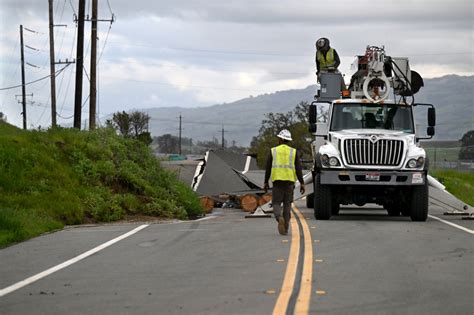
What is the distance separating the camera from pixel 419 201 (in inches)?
763

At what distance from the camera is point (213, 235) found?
1600 centimetres

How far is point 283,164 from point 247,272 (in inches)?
200

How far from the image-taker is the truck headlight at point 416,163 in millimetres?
19375

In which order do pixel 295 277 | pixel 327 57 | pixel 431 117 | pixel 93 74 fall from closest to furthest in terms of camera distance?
1. pixel 295 277
2. pixel 431 117
3. pixel 327 57
4. pixel 93 74

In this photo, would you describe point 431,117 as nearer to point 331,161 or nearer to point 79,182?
point 331,161

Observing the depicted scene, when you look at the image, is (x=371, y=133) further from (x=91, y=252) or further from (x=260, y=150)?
(x=260, y=150)

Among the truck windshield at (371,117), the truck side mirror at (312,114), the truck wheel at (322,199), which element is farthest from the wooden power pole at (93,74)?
the truck wheel at (322,199)

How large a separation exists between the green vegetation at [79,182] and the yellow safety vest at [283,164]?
16.1 ft

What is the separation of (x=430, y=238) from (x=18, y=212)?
868cm

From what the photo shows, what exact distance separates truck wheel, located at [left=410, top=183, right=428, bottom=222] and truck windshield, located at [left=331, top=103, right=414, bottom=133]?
5.79 feet

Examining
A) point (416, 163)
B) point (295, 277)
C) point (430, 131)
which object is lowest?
point (295, 277)

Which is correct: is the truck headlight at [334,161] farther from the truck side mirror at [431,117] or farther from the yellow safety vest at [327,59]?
the yellow safety vest at [327,59]

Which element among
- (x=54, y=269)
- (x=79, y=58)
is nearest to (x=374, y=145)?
(x=54, y=269)

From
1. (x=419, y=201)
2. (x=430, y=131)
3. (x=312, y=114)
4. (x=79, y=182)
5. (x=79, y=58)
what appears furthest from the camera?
(x=79, y=58)
